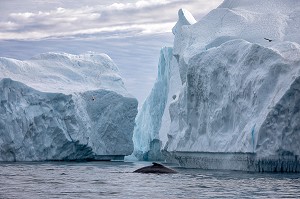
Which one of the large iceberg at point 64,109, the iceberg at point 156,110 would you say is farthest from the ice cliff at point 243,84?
the iceberg at point 156,110

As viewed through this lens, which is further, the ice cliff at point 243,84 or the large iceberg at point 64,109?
the large iceberg at point 64,109

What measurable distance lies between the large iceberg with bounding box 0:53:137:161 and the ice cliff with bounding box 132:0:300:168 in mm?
11005

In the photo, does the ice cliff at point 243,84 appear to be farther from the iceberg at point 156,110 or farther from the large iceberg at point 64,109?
the iceberg at point 156,110

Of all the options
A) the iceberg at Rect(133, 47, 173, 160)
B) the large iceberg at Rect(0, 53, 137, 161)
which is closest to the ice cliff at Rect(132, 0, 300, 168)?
the large iceberg at Rect(0, 53, 137, 161)

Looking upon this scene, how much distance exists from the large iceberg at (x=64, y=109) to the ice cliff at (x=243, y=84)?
1100cm

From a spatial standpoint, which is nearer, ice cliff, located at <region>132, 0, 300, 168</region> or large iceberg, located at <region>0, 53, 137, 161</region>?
ice cliff, located at <region>132, 0, 300, 168</region>

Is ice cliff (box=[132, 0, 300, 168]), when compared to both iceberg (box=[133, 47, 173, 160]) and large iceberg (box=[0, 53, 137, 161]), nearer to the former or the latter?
large iceberg (box=[0, 53, 137, 161])

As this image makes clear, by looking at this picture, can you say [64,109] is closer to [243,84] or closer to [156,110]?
[156,110]

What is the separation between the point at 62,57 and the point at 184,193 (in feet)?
148

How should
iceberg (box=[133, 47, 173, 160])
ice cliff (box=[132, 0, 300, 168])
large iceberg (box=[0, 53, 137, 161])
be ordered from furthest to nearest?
1. iceberg (box=[133, 47, 173, 160])
2. large iceberg (box=[0, 53, 137, 161])
3. ice cliff (box=[132, 0, 300, 168])

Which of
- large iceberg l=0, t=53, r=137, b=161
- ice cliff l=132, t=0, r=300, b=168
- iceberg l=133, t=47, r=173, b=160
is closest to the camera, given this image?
ice cliff l=132, t=0, r=300, b=168

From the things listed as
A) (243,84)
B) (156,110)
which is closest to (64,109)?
(156,110)

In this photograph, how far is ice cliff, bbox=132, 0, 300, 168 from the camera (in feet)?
89.1

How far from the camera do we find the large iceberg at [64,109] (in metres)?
47.0
